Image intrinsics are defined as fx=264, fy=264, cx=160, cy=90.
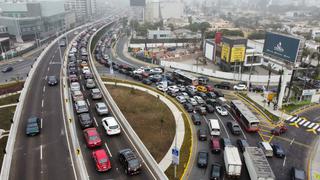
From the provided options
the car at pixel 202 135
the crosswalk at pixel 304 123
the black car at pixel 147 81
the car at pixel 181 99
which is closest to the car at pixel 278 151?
the car at pixel 202 135

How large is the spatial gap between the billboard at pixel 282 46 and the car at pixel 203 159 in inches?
1464

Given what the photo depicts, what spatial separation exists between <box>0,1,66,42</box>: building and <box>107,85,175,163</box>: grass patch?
101 meters

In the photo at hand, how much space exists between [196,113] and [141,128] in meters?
13.9

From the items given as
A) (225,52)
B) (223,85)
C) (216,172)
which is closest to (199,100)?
(223,85)

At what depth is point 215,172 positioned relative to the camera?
35125 millimetres

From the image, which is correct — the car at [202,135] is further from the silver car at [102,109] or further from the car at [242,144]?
the silver car at [102,109]

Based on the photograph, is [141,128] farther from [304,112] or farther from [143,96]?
[304,112]

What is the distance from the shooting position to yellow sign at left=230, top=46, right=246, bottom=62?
87.4m

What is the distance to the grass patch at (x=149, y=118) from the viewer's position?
42594 millimetres

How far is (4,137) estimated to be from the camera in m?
45.8

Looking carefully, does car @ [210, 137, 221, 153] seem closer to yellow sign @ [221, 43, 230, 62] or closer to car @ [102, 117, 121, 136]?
car @ [102, 117, 121, 136]

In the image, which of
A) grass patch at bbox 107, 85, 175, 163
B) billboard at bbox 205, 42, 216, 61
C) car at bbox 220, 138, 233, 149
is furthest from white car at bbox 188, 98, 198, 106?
billboard at bbox 205, 42, 216, 61

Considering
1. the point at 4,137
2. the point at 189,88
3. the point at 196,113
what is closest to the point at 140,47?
the point at 189,88

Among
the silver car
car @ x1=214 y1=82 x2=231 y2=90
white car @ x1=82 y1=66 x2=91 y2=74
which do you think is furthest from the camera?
car @ x1=214 y1=82 x2=231 y2=90
